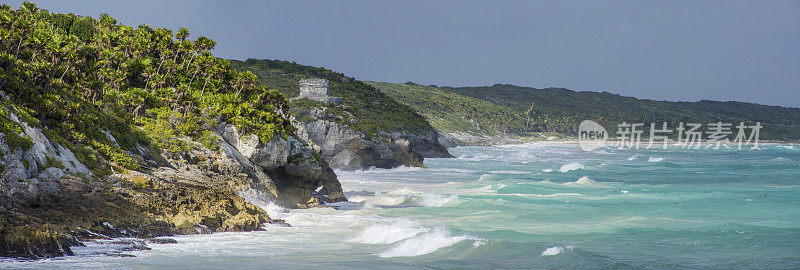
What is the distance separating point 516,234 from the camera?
2150 centimetres

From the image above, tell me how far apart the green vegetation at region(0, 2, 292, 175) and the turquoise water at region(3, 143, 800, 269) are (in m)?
5.69

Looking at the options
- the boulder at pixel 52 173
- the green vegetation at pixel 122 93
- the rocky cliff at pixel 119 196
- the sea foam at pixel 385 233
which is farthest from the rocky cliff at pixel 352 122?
the boulder at pixel 52 173

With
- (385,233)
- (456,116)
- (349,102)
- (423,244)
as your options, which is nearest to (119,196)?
(385,233)

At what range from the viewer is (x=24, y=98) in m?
19.8

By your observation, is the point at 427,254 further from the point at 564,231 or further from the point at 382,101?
the point at 382,101

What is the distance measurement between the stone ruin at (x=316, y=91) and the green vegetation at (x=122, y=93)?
37.2 metres

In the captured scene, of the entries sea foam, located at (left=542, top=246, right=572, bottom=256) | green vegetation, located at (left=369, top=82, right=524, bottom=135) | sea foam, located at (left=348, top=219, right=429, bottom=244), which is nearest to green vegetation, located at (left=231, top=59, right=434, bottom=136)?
green vegetation, located at (left=369, top=82, right=524, bottom=135)

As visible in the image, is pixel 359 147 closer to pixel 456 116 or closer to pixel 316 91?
pixel 316 91

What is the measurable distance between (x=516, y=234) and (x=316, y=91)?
211 ft

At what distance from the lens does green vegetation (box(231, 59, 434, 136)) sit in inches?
2825

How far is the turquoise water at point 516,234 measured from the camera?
1541cm

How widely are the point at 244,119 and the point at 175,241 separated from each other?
13.4 m

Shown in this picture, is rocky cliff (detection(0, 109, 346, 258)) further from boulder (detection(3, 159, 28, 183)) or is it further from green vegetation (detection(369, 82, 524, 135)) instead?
green vegetation (detection(369, 82, 524, 135))

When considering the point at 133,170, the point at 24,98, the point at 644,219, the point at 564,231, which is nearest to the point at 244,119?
the point at 133,170
